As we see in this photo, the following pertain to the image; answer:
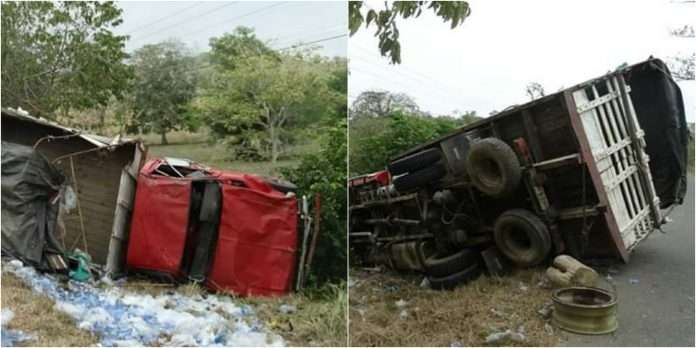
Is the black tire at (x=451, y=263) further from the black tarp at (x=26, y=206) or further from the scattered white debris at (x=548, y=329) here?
the black tarp at (x=26, y=206)

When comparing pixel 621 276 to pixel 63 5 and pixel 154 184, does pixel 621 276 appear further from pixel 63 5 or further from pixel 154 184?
pixel 63 5

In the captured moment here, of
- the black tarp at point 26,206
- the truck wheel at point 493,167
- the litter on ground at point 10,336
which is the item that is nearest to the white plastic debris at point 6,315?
the litter on ground at point 10,336

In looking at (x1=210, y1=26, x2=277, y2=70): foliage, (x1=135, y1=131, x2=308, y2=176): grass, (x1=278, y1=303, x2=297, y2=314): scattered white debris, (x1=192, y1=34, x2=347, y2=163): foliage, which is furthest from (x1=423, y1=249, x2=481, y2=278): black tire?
(x1=210, y1=26, x2=277, y2=70): foliage

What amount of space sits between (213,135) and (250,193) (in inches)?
14.0

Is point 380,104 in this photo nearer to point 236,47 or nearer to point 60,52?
point 236,47

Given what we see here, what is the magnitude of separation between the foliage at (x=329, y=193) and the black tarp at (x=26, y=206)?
1267 millimetres

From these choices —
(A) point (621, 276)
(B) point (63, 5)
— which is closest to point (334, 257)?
(A) point (621, 276)

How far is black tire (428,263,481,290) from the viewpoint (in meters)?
2.44

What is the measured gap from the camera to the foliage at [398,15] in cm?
224

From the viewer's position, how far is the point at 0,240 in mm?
2773

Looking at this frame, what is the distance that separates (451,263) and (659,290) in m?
0.80

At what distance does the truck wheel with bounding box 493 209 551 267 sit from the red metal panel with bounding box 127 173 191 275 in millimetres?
1643

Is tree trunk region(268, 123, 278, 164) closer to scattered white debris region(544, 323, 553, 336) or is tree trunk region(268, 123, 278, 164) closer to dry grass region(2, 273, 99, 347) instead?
dry grass region(2, 273, 99, 347)

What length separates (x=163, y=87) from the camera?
2.90m
